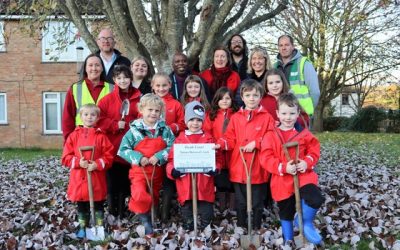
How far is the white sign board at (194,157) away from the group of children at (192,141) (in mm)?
172

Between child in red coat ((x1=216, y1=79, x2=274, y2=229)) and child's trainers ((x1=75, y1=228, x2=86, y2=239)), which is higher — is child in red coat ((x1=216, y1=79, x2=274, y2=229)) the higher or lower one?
the higher one

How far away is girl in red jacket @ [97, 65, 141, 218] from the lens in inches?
237

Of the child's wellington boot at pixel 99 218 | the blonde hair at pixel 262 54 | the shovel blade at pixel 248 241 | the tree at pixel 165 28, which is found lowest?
the shovel blade at pixel 248 241

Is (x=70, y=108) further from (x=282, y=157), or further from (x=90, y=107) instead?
(x=282, y=157)

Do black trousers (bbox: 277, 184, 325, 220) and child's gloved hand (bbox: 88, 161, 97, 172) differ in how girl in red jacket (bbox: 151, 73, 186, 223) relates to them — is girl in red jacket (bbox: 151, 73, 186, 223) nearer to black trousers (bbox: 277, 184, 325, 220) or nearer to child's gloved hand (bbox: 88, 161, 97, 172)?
child's gloved hand (bbox: 88, 161, 97, 172)

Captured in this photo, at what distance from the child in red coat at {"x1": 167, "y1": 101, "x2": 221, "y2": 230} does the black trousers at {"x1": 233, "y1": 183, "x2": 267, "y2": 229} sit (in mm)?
313

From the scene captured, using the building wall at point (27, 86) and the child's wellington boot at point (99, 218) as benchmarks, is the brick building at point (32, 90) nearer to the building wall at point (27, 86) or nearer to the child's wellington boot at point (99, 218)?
the building wall at point (27, 86)

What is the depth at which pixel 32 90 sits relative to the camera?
23719mm

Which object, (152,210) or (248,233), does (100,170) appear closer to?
(152,210)

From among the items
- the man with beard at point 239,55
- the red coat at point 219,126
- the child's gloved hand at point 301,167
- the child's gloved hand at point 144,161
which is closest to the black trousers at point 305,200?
the child's gloved hand at point 301,167

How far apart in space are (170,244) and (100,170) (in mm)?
1273

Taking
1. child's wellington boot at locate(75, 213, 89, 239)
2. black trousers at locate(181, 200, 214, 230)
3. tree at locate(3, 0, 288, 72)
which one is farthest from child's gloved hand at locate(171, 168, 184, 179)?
tree at locate(3, 0, 288, 72)

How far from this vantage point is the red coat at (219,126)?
19.4 feet

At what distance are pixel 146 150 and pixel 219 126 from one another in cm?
92
